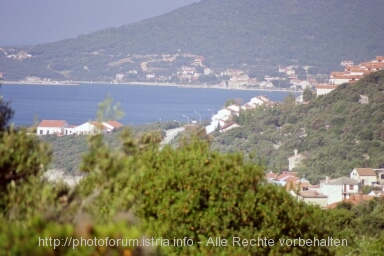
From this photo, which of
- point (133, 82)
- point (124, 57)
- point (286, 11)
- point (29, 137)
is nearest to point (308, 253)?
point (29, 137)

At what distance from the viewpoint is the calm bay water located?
54344mm

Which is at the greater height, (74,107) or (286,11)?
(286,11)

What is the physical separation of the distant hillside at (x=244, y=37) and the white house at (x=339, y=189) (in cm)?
7299

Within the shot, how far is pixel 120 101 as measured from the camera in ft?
158

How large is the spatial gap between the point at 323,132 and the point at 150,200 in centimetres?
3376

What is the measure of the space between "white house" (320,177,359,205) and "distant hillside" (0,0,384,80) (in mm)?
72990

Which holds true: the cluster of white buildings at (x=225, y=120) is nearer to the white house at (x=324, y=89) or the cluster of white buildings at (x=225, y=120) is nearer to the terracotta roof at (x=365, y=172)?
the white house at (x=324, y=89)

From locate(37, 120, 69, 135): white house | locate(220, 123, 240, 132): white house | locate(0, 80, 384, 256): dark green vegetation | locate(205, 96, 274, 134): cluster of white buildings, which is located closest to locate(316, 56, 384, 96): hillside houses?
locate(205, 96, 274, 134): cluster of white buildings

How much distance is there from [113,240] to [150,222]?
2.30 meters

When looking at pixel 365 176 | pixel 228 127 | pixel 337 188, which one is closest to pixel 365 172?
pixel 365 176

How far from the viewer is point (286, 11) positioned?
4847 inches

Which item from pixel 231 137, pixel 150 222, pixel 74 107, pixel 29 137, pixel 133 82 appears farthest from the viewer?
pixel 133 82

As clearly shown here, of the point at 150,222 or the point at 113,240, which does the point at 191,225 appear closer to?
the point at 150,222

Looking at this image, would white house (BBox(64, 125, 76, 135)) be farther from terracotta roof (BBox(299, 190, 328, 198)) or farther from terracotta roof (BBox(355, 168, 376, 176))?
terracotta roof (BBox(299, 190, 328, 198))
